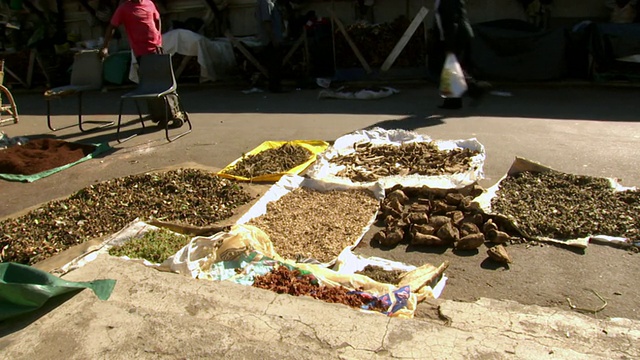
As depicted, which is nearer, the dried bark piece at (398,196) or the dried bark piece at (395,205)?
the dried bark piece at (395,205)

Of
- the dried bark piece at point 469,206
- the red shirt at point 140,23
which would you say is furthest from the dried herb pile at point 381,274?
the red shirt at point 140,23

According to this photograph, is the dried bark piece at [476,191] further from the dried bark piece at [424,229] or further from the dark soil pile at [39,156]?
the dark soil pile at [39,156]

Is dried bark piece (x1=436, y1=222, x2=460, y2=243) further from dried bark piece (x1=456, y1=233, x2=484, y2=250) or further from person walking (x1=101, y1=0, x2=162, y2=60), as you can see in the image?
person walking (x1=101, y1=0, x2=162, y2=60)

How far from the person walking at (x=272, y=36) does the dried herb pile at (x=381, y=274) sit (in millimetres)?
7477

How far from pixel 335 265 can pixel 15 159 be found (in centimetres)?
474

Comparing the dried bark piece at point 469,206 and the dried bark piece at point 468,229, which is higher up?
the dried bark piece at point 469,206

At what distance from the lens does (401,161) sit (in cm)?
531

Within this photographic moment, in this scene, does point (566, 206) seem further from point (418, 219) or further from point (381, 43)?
point (381, 43)

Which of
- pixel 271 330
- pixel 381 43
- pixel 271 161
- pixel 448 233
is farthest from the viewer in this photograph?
pixel 381 43

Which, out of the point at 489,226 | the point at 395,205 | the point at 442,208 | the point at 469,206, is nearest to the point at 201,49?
the point at 395,205

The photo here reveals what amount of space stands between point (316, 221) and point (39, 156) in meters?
4.24

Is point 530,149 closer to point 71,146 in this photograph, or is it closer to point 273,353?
point 273,353

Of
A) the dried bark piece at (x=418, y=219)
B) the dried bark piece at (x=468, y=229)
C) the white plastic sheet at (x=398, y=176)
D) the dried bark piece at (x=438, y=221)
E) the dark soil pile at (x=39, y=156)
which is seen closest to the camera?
the dried bark piece at (x=468, y=229)

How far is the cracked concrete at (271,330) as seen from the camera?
2.31m
